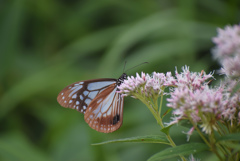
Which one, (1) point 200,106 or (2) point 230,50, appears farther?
(2) point 230,50

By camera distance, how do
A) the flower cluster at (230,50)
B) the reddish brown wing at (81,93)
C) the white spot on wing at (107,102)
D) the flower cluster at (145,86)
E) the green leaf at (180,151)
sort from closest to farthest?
the green leaf at (180,151)
the flower cluster at (230,50)
the flower cluster at (145,86)
the white spot on wing at (107,102)
the reddish brown wing at (81,93)

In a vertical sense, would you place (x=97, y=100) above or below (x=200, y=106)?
above

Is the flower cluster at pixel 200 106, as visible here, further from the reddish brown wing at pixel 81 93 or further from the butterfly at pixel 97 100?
the reddish brown wing at pixel 81 93

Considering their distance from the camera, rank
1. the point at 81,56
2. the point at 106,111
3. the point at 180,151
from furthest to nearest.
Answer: the point at 81,56 < the point at 106,111 < the point at 180,151

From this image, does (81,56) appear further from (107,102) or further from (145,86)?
(145,86)

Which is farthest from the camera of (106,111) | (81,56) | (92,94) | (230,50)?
(81,56)

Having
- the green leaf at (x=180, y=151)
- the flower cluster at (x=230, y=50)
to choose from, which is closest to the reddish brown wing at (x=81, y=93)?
the flower cluster at (x=230, y=50)

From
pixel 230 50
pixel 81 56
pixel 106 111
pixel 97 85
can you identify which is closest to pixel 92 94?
pixel 97 85

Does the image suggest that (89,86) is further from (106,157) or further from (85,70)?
(85,70)
